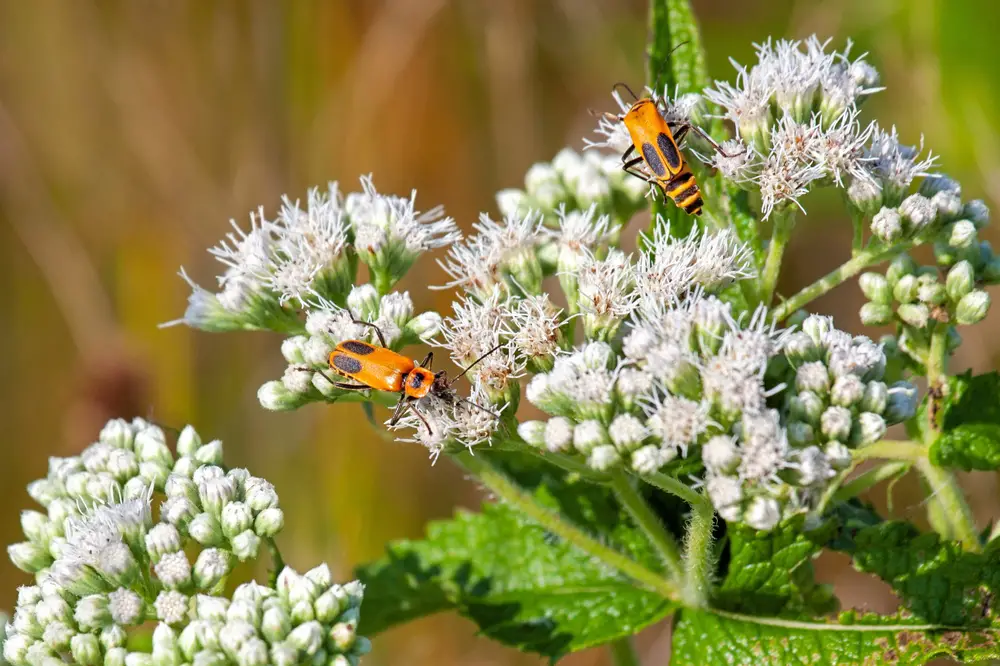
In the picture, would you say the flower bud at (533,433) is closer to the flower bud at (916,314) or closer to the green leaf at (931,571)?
the green leaf at (931,571)

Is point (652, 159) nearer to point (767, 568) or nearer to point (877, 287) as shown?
point (877, 287)

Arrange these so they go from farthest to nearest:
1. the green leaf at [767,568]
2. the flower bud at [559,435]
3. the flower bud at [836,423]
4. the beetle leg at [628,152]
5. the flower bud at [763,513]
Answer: the beetle leg at [628,152], the green leaf at [767,568], the flower bud at [559,435], the flower bud at [836,423], the flower bud at [763,513]

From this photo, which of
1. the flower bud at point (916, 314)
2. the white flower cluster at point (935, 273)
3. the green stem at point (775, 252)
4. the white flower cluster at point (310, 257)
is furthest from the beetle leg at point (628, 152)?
the flower bud at point (916, 314)

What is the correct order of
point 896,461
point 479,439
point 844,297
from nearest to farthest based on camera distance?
point 479,439 < point 896,461 < point 844,297

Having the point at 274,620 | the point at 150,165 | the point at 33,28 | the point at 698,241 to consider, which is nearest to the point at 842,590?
the point at 698,241

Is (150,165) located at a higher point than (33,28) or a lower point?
lower

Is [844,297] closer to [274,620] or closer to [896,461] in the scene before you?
[896,461]
